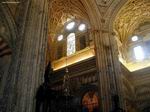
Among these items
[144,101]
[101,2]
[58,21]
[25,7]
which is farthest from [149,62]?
[25,7]

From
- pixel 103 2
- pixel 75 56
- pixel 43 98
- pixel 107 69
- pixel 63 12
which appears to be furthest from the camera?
pixel 63 12

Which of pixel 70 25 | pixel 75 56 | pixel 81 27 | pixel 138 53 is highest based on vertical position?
pixel 70 25

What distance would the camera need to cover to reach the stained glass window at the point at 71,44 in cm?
1628

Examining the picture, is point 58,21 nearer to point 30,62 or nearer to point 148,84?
point 148,84

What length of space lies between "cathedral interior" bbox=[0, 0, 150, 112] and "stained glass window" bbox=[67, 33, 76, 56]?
18 mm

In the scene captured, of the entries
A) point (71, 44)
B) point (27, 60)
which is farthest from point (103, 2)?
point (27, 60)

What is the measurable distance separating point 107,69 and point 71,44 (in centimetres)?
562

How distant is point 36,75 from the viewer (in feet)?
23.4

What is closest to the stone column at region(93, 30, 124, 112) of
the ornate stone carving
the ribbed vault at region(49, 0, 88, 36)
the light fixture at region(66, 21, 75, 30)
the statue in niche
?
the ornate stone carving

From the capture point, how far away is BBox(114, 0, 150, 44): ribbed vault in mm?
15180

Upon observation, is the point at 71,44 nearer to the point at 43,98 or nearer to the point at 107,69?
the point at 107,69

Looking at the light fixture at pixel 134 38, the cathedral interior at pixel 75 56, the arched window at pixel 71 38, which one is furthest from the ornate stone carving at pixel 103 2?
the light fixture at pixel 134 38

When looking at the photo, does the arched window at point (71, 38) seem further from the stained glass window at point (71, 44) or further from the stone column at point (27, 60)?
the stone column at point (27, 60)

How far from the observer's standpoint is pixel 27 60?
23.6 ft
